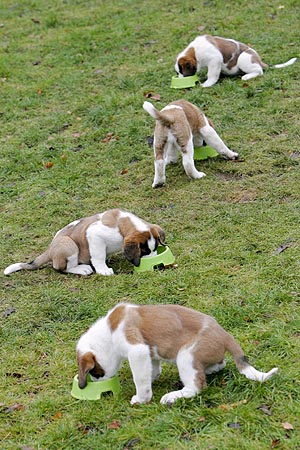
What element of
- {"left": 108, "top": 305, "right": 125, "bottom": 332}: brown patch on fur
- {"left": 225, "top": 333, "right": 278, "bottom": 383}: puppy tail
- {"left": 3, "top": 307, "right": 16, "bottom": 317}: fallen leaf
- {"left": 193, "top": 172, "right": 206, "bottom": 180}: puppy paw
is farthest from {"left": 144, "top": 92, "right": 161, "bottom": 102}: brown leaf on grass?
{"left": 225, "top": 333, "right": 278, "bottom": 383}: puppy tail

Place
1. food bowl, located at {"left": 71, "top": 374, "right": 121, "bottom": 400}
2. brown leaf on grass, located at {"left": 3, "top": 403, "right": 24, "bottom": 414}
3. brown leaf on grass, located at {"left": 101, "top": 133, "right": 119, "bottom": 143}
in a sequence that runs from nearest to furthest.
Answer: food bowl, located at {"left": 71, "top": 374, "right": 121, "bottom": 400}, brown leaf on grass, located at {"left": 3, "top": 403, "right": 24, "bottom": 414}, brown leaf on grass, located at {"left": 101, "top": 133, "right": 119, "bottom": 143}

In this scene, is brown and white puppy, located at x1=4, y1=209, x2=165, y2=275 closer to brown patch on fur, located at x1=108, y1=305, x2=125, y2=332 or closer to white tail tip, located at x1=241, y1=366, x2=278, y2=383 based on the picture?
brown patch on fur, located at x1=108, y1=305, x2=125, y2=332

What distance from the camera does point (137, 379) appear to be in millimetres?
6133

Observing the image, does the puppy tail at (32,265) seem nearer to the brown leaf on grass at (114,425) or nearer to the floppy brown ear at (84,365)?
the floppy brown ear at (84,365)

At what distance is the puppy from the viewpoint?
10492mm

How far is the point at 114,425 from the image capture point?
6043mm

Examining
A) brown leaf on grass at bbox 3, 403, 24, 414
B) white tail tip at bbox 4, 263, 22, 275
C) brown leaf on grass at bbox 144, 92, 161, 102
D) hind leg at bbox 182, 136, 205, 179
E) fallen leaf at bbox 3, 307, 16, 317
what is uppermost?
brown leaf on grass at bbox 3, 403, 24, 414

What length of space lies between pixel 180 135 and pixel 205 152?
1018mm

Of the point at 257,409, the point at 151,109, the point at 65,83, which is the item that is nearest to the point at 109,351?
the point at 257,409

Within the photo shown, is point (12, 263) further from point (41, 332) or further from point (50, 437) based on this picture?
point (50, 437)

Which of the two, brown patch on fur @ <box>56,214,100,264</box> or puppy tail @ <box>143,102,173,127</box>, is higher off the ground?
puppy tail @ <box>143,102,173,127</box>

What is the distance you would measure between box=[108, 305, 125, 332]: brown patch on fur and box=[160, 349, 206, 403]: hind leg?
55 centimetres

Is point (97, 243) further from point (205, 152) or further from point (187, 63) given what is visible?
point (187, 63)

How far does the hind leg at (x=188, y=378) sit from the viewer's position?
6.05 meters
